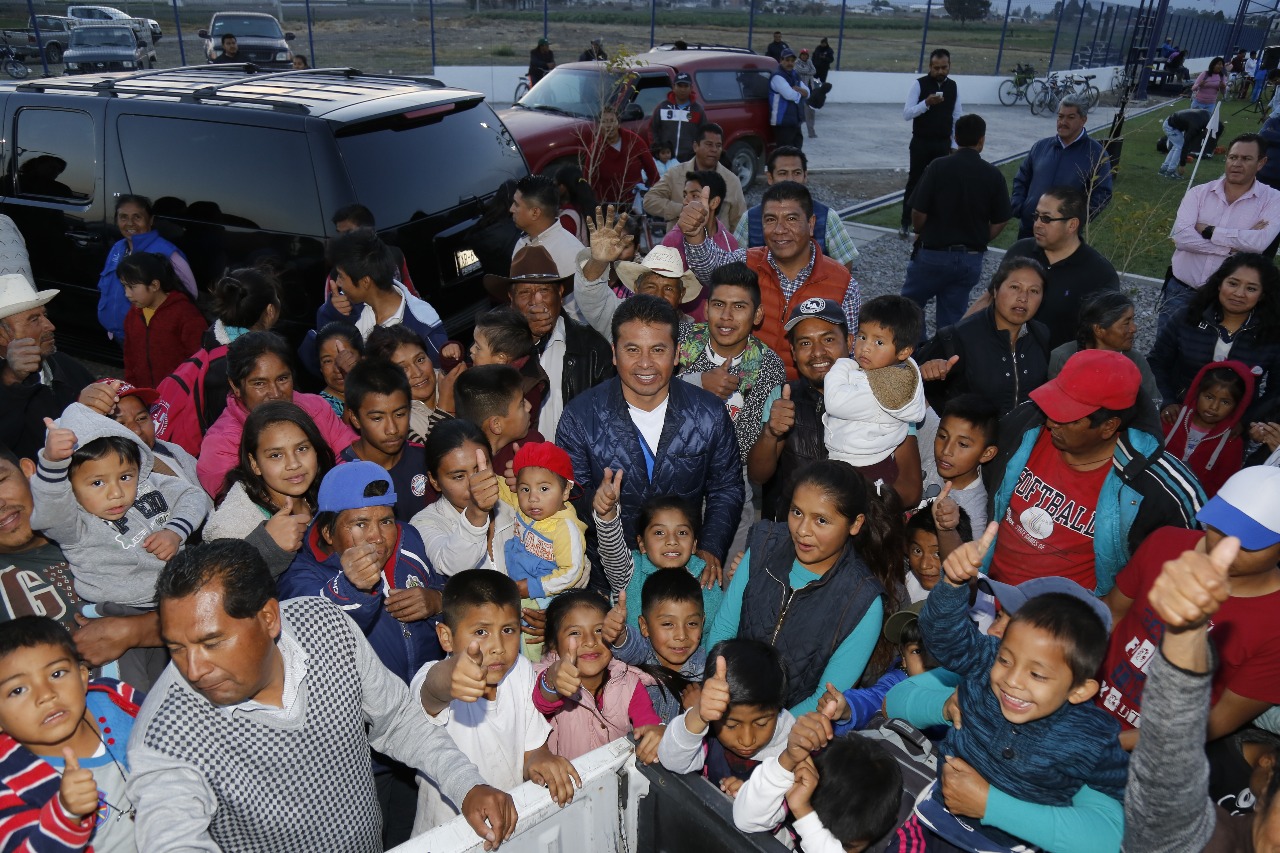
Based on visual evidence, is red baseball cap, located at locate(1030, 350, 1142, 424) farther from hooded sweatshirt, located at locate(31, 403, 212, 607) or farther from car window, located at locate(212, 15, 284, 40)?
car window, located at locate(212, 15, 284, 40)

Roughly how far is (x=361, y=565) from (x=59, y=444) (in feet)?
3.77

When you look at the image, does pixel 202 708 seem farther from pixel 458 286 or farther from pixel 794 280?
pixel 458 286

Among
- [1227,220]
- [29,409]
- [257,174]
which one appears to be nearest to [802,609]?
[29,409]

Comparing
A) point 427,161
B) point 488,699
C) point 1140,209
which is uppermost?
point 427,161

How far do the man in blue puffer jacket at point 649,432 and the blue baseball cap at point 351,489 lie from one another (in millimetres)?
882

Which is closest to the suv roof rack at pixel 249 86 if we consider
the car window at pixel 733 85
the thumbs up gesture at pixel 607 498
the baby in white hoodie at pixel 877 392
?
the thumbs up gesture at pixel 607 498

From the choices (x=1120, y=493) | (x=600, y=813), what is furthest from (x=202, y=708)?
(x=1120, y=493)

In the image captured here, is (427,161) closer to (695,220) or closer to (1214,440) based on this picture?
(695,220)

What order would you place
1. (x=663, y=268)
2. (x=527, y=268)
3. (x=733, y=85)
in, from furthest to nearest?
(x=733, y=85), (x=527, y=268), (x=663, y=268)

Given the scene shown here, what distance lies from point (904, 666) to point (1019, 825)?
1202mm

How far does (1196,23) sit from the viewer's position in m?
41.2

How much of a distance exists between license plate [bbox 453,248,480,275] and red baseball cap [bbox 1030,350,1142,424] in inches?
159

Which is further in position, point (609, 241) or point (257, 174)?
point (257, 174)

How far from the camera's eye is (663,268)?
458 cm
